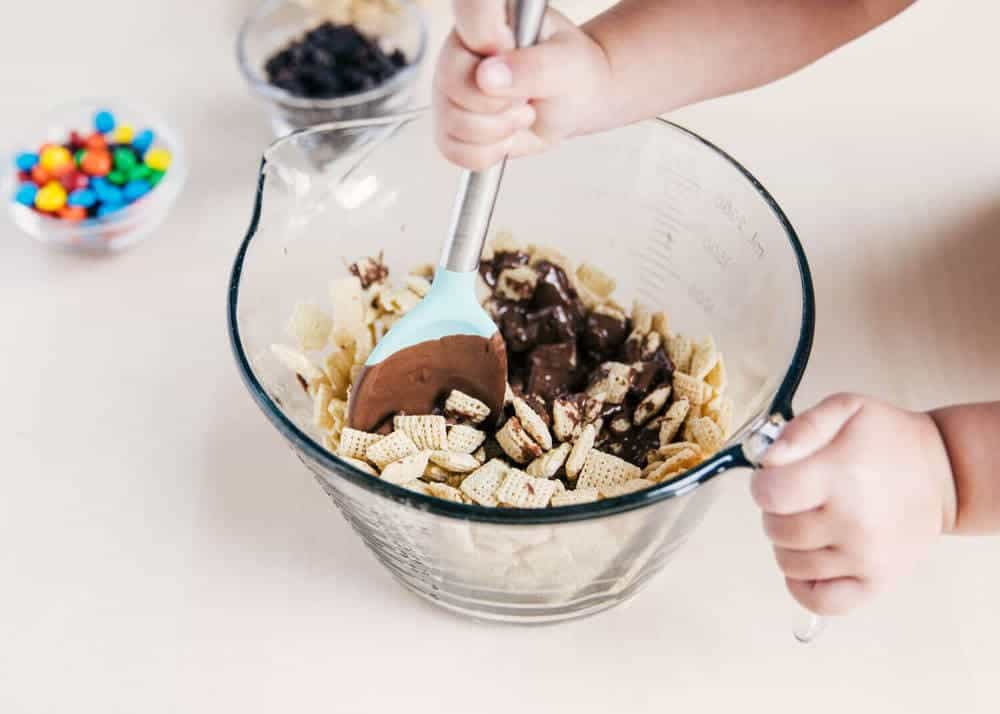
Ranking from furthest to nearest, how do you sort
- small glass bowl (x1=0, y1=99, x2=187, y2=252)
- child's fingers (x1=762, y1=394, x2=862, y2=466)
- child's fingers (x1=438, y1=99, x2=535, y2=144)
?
small glass bowl (x1=0, y1=99, x2=187, y2=252), child's fingers (x1=438, y1=99, x2=535, y2=144), child's fingers (x1=762, y1=394, x2=862, y2=466)

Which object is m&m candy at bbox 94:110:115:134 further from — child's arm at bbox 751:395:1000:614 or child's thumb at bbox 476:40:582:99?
child's arm at bbox 751:395:1000:614

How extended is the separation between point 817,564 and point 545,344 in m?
0.28

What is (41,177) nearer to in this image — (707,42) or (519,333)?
(519,333)

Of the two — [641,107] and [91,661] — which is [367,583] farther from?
[641,107]

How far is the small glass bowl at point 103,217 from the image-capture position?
2.99 ft

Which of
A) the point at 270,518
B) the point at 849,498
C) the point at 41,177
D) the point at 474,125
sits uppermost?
the point at 474,125

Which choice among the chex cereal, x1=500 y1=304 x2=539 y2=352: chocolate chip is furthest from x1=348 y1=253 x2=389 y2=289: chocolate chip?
x1=500 y1=304 x2=539 y2=352: chocolate chip

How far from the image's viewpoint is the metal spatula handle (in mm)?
649

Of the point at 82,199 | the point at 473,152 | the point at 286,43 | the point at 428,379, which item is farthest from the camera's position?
the point at 286,43

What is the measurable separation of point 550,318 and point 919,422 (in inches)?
10.9

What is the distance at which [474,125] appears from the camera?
0.62m

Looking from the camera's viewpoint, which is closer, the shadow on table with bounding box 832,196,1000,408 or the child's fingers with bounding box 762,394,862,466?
the child's fingers with bounding box 762,394,862,466

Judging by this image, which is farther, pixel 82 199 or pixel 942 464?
pixel 82 199

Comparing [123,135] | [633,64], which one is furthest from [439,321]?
[123,135]
